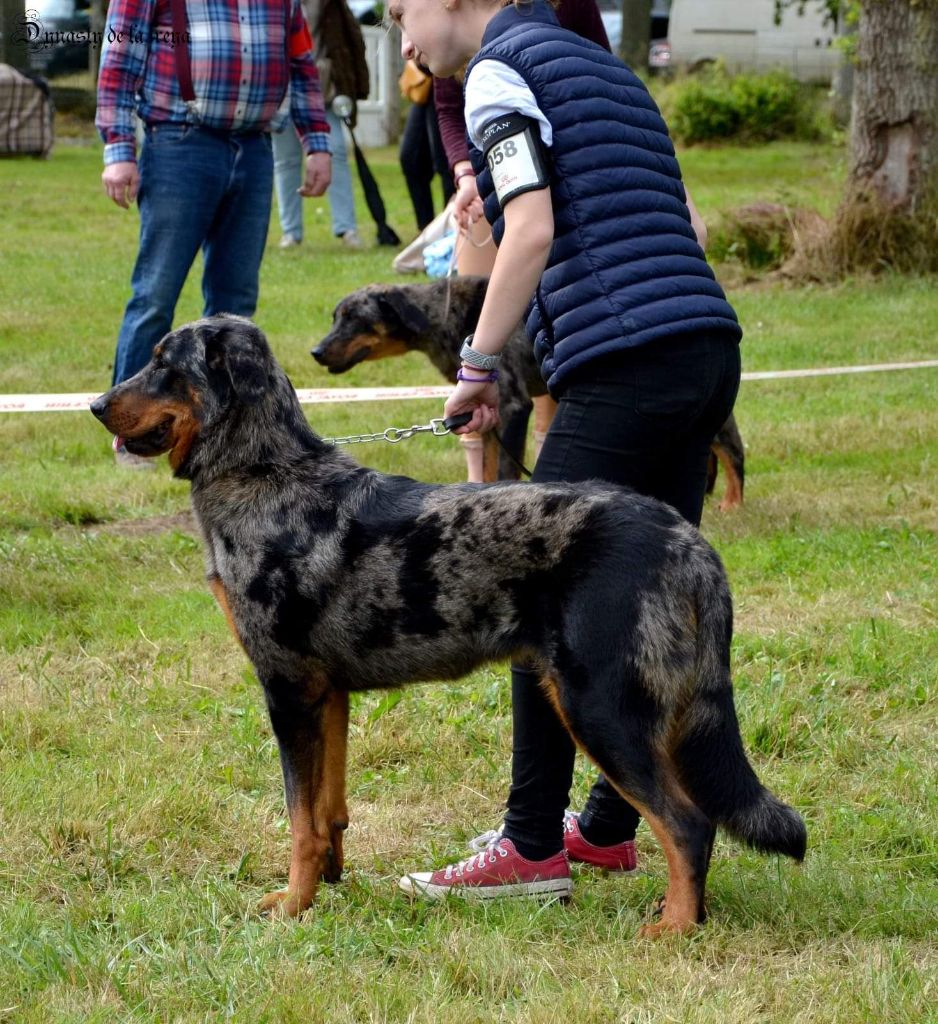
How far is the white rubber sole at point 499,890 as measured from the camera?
3.56 meters

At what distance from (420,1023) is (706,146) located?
24.5 meters

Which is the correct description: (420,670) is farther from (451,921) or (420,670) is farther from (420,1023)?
(420,1023)

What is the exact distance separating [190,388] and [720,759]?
160 centimetres

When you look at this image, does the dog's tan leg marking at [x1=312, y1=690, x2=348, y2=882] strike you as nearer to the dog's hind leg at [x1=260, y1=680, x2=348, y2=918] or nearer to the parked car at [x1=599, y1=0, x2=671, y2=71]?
the dog's hind leg at [x1=260, y1=680, x2=348, y2=918]

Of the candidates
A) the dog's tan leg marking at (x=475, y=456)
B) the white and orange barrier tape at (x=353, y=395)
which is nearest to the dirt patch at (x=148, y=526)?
the white and orange barrier tape at (x=353, y=395)

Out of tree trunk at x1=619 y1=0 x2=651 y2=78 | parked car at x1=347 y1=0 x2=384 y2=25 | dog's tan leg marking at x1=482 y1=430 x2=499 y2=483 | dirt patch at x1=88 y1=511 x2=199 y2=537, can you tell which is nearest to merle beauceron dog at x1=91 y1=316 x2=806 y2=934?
dog's tan leg marking at x1=482 y1=430 x2=499 y2=483

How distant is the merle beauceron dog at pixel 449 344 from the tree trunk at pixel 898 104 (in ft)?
22.3

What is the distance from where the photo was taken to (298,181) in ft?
53.1

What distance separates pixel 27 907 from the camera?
11.2ft

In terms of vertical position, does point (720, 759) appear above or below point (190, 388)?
below

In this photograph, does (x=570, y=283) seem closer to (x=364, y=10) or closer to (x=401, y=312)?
(x=401, y=312)

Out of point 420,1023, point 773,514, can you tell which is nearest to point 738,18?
point 773,514

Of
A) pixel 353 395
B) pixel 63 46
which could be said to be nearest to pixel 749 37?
pixel 63 46

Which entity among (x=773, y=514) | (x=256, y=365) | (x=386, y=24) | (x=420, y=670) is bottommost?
(x=773, y=514)
